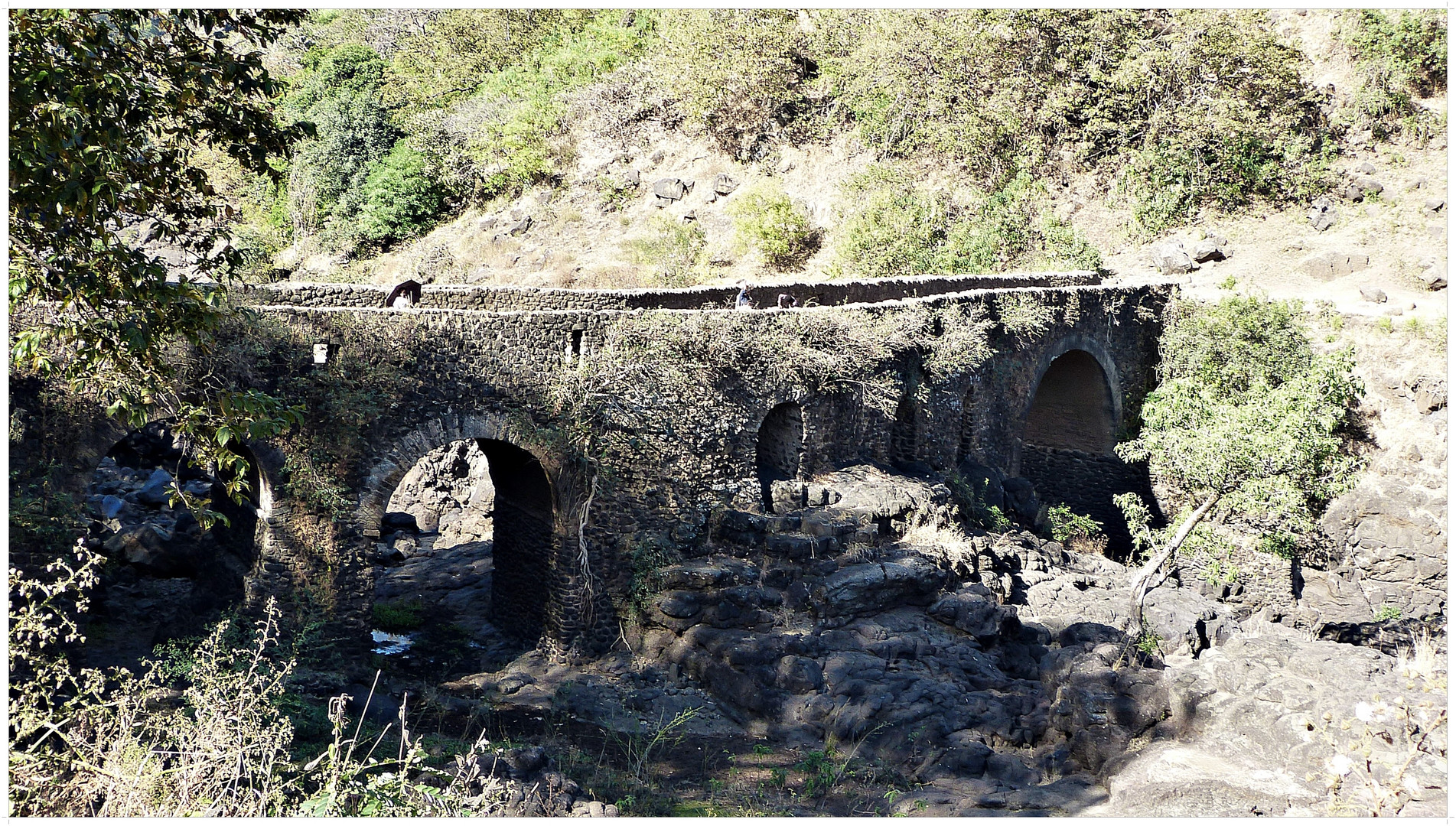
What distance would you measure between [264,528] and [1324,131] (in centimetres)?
2638

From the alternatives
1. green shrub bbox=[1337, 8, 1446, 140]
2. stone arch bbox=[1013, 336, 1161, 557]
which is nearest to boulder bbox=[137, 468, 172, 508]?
stone arch bbox=[1013, 336, 1161, 557]

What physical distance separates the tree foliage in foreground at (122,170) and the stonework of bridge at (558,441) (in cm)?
315

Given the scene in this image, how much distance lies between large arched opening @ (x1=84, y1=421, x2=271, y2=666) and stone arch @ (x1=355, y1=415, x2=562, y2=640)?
1293 mm

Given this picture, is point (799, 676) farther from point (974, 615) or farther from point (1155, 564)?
point (1155, 564)

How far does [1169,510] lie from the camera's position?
69.3 ft

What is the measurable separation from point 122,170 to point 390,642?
7.63 meters

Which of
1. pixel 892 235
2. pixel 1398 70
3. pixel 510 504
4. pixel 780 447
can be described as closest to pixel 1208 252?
pixel 1398 70

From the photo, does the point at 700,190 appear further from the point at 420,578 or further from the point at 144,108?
the point at 144,108

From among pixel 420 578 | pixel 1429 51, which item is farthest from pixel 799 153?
pixel 420 578

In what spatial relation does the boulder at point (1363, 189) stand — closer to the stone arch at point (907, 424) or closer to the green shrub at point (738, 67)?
the green shrub at point (738, 67)

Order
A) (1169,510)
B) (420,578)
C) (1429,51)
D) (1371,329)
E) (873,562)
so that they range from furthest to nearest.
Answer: (1429,51)
(1169,510)
(1371,329)
(420,578)
(873,562)

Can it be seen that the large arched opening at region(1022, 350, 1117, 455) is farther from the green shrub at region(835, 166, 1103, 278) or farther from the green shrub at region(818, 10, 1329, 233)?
the green shrub at region(818, 10, 1329, 233)

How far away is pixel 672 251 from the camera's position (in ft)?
96.1

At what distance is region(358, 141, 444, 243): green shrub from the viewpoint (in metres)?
34.3
